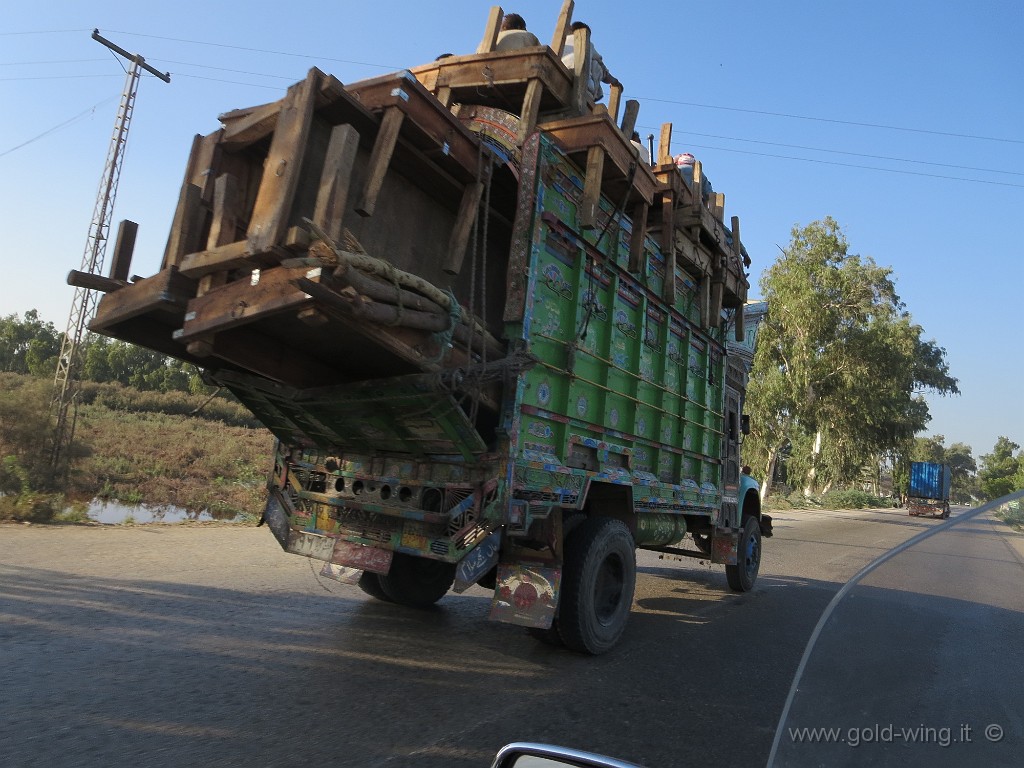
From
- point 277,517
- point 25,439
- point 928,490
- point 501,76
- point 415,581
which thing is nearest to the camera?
point 501,76

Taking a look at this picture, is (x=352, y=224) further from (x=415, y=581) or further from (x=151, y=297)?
(x=415, y=581)

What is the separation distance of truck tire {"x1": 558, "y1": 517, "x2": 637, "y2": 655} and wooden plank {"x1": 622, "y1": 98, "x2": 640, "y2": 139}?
3.38m

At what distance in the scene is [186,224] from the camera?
386 centimetres

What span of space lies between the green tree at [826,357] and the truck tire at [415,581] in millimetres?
28231

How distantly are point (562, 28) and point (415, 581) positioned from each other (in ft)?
16.6

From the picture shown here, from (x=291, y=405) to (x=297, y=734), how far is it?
7.73 feet

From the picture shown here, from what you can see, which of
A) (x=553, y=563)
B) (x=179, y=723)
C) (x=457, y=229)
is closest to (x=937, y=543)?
(x=553, y=563)

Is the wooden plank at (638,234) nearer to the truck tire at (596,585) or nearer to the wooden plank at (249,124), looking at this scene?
the truck tire at (596,585)

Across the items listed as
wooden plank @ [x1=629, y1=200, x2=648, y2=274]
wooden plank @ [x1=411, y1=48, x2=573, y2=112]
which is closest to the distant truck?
wooden plank @ [x1=629, y1=200, x2=648, y2=274]

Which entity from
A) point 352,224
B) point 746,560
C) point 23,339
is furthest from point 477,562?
point 23,339

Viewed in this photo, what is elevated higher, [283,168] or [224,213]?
[283,168]

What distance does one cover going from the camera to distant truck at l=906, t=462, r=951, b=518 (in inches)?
1474

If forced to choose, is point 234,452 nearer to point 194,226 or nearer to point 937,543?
point 194,226

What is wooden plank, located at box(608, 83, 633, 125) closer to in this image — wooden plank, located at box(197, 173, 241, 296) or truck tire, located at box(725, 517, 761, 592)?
wooden plank, located at box(197, 173, 241, 296)
